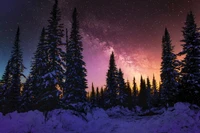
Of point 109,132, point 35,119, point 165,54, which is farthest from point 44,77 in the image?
point 165,54

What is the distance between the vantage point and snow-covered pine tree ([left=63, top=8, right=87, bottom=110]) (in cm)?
2605

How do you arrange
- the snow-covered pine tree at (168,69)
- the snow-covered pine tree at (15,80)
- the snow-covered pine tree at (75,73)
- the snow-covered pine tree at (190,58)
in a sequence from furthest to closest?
the snow-covered pine tree at (168,69) < the snow-covered pine tree at (15,80) < the snow-covered pine tree at (75,73) < the snow-covered pine tree at (190,58)

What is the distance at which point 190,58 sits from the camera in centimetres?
2355

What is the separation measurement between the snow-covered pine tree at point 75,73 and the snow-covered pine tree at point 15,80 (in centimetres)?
1056

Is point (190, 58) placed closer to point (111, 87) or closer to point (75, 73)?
point (75, 73)

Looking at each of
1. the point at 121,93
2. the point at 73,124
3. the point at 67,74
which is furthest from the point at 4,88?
the point at 121,93

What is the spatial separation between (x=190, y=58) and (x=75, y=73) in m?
15.5

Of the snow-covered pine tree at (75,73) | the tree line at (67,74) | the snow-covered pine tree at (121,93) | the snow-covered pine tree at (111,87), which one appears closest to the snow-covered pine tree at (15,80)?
the tree line at (67,74)

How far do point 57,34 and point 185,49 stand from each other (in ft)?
56.4

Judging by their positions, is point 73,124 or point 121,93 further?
point 121,93

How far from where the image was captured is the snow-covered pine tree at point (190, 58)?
20023mm

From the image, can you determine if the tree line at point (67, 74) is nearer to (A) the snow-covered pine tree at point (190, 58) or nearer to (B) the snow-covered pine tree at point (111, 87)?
(A) the snow-covered pine tree at point (190, 58)

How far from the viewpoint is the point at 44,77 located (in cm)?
2211

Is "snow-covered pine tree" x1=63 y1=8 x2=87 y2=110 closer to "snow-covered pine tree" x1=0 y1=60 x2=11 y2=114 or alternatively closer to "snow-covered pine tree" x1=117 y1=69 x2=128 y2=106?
"snow-covered pine tree" x1=0 y1=60 x2=11 y2=114
